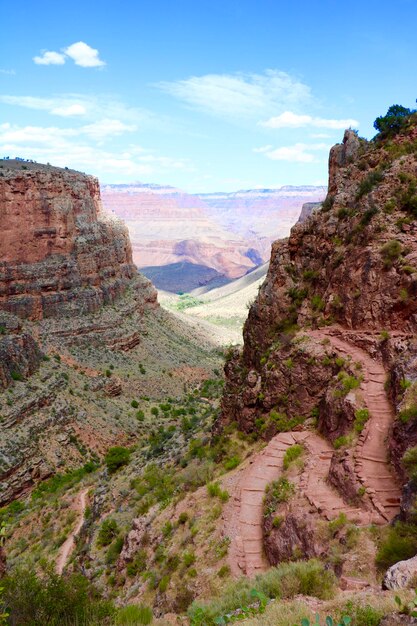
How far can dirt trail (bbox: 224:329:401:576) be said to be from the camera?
1286 centimetres

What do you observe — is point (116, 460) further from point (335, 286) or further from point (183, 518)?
point (335, 286)

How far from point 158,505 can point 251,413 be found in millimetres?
5086

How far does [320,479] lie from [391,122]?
17.4 meters

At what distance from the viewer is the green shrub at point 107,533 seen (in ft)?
70.7

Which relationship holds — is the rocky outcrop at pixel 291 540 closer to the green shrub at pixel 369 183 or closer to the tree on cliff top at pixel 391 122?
the green shrub at pixel 369 183

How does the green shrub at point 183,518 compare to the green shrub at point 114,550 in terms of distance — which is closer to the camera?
the green shrub at point 183,518

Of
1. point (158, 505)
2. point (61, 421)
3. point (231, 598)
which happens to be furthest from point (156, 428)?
point (231, 598)

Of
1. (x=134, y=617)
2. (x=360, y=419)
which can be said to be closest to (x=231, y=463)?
(x=360, y=419)

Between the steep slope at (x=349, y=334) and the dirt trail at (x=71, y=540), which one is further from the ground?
the steep slope at (x=349, y=334)

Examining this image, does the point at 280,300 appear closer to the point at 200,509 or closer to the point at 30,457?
the point at 200,509

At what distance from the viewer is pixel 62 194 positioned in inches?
2404

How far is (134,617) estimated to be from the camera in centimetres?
1247

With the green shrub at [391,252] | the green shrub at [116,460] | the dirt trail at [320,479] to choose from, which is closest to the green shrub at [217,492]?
the dirt trail at [320,479]

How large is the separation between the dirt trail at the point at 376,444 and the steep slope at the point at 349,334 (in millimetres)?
28
